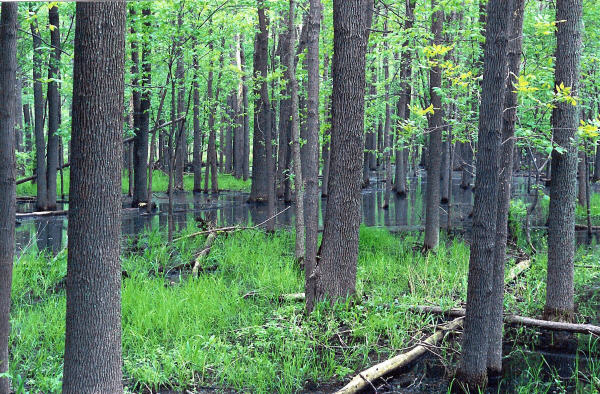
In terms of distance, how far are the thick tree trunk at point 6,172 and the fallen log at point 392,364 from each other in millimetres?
2972

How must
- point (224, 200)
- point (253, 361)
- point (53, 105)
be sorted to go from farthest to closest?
point (224, 200)
point (53, 105)
point (253, 361)

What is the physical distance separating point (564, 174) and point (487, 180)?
2.50 meters

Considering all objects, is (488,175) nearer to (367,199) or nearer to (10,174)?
(10,174)

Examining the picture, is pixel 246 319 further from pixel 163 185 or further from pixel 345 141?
pixel 163 185

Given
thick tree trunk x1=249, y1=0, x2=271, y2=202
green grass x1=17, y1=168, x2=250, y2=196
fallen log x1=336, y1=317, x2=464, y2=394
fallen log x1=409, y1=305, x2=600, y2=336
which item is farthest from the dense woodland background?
green grass x1=17, y1=168, x2=250, y2=196

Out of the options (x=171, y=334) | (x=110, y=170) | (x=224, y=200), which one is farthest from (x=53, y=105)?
(x=110, y=170)

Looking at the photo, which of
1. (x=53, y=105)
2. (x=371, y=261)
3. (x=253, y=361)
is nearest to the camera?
(x=253, y=361)

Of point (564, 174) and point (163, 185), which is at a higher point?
point (564, 174)

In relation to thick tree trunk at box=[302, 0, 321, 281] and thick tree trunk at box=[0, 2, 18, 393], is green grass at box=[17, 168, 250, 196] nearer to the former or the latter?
thick tree trunk at box=[302, 0, 321, 281]

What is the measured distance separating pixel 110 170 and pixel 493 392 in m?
4.28

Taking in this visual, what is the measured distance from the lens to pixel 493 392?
582cm

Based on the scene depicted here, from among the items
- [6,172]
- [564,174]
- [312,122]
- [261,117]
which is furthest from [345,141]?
[261,117]

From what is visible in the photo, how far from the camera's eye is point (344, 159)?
24.5 feet

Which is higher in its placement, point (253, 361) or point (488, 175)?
point (488, 175)
